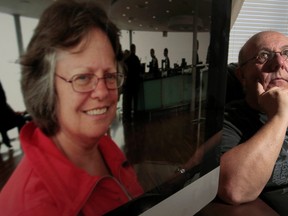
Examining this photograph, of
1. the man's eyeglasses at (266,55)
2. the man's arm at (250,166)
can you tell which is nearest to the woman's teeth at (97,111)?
the man's arm at (250,166)

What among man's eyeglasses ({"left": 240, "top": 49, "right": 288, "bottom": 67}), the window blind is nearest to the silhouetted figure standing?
man's eyeglasses ({"left": 240, "top": 49, "right": 288, "bottom": 67})

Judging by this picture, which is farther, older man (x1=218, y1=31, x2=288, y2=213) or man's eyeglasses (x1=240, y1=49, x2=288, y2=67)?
man's eyeglasses (x1=240, y1=49, x2=288, y2=67)

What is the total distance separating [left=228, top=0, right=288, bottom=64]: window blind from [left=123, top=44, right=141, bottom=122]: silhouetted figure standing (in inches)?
87.6

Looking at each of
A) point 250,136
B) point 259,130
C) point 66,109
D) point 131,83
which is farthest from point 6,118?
point 250,136

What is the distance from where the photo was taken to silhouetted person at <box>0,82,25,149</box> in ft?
1.29

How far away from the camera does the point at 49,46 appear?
414 mm

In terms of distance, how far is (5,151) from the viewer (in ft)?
1.34

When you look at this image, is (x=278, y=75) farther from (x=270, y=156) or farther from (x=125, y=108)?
(x=125, y=108)

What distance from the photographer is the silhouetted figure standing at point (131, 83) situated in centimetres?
52

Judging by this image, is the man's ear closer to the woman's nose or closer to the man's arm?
the man's arm

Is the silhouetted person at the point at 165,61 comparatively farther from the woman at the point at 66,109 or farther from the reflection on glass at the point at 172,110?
the woman at the point at 66,109

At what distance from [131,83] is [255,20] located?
8.46ft

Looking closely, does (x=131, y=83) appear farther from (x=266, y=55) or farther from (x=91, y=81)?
(x=266, y=55)

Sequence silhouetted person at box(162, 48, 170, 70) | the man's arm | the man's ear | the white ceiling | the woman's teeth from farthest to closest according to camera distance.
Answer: the man's ear
the man's arm
silhouetted person at box(162, 48, 170, 70)
the woman's teeth
the white ceiling
